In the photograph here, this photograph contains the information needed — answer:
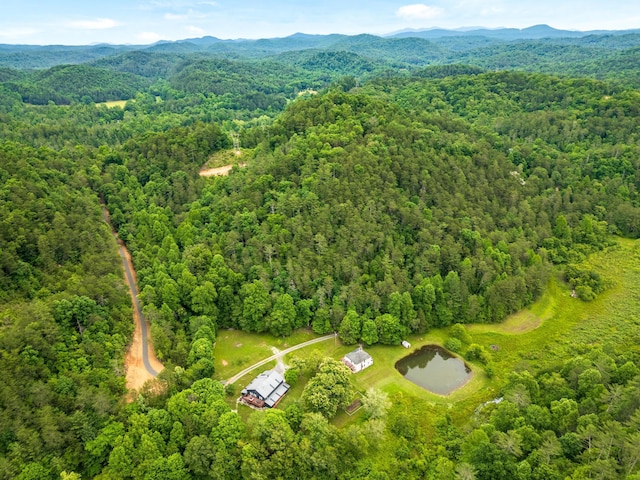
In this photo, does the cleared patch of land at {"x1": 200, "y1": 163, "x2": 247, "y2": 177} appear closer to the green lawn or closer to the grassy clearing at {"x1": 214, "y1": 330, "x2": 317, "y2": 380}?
the grassy clearing at {"x1": 214, "y1": 330, "x2": 317, "y2": 380}

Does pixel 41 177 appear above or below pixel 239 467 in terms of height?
above

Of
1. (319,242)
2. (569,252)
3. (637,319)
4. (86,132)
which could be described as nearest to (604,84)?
(569,252)

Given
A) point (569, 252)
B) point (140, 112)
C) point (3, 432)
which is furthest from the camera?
point (140, 112)

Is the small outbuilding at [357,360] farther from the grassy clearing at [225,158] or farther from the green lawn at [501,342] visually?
the grassy clearing at [225,158]

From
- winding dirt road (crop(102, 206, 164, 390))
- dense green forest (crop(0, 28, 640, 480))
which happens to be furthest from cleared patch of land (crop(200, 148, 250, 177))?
winding dirt road (crop(102, 206, 164, 390))

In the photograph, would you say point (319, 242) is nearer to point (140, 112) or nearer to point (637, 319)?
point (637, 319)

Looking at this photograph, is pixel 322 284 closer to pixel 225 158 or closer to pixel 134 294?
pixel 134 294
